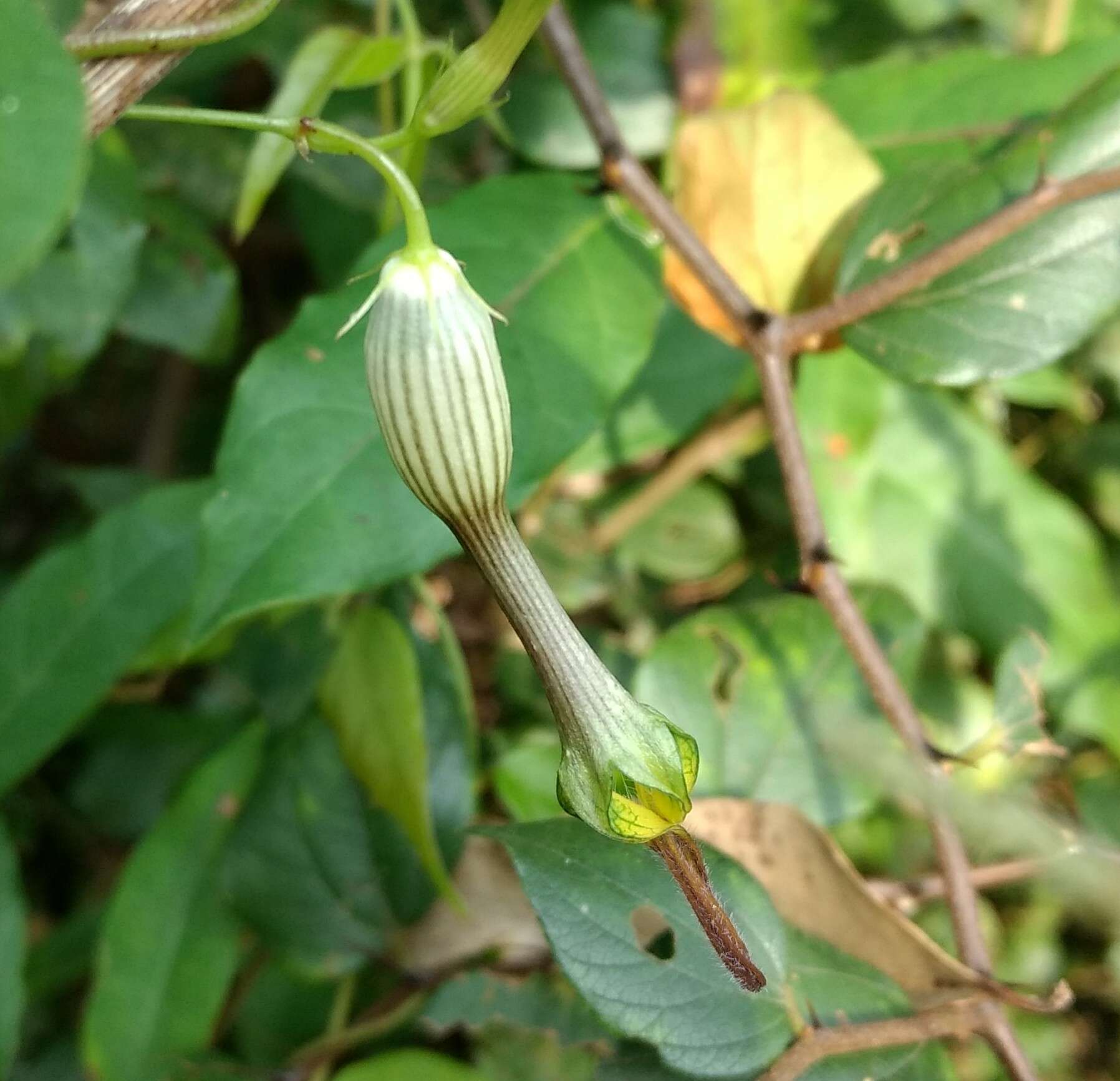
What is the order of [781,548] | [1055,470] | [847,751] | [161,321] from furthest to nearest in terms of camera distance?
1. [1055,470]
2. [781,548]
3. [161,321]
4. [847,751]

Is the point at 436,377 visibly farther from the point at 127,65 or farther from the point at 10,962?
the point at 10,962

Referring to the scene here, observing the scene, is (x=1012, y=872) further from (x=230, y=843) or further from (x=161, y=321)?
(x=161, y=321)

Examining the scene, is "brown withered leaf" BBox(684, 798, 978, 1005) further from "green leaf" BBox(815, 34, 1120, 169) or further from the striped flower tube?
"green leaf" BBox(815, 34, 1120, 169)

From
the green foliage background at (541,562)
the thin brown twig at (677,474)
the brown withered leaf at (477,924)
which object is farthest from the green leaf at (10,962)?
the thin brown twig at (677,474)

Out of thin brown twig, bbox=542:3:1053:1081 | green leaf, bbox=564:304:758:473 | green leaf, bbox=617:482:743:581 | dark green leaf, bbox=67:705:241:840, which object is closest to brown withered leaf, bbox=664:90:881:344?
thin brown twig, bbox=542:3:1053:1081

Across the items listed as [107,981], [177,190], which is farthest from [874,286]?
[107,981]

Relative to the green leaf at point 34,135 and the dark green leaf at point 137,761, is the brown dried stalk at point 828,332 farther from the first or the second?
the dark green leaf at point 137,761
